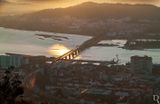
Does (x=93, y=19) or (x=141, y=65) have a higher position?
(x=93, y=19)

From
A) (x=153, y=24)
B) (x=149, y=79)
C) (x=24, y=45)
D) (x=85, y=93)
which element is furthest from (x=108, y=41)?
(x=85, y=93)

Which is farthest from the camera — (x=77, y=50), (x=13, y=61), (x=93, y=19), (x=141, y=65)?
(x=93, y=19)

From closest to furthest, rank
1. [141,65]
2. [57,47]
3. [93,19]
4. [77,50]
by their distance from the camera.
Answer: [141,65]
[77,50]
[57,47]
[93,19]

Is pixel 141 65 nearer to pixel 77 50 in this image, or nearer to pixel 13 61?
pixel 13 61

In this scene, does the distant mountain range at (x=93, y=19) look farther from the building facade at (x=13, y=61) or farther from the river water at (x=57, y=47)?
the building facade at (x=13, y=61)

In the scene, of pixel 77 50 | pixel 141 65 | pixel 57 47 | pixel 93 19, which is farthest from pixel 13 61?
pixel 93 19

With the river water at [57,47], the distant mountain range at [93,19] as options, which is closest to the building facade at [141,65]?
the river water at [57,47]
